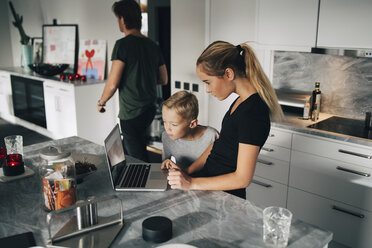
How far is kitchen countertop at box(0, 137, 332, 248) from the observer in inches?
49.8

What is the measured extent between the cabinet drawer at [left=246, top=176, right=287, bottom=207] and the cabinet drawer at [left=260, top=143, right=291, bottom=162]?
22 centimetres

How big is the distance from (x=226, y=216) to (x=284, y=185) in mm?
1518

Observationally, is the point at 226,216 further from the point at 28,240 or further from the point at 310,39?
the point at 310,39

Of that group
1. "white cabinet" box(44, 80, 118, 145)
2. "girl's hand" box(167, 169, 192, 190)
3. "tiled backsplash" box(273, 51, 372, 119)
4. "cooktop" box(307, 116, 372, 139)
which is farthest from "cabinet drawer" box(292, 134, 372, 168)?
"white cabinet" box(44, 80, 118, 145)

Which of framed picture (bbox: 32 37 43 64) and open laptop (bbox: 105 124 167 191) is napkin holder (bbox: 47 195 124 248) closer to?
open laptop (bbox: 105 124 167 191)

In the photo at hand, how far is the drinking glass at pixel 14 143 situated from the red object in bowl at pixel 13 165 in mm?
151

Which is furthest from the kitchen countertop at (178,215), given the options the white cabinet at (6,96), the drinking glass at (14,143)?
the white cabinet at (6,96)

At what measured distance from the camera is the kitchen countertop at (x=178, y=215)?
1266 millimetres

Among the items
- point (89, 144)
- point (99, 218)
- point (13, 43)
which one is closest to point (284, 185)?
point (89, 144)

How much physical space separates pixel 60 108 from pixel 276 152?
2968mm

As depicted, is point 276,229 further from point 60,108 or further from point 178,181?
point 60,108

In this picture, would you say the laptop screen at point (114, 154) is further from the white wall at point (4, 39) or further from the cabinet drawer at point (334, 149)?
the white wall at point (4, 39)

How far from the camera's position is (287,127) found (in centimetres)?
271

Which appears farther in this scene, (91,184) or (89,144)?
(89,144)
